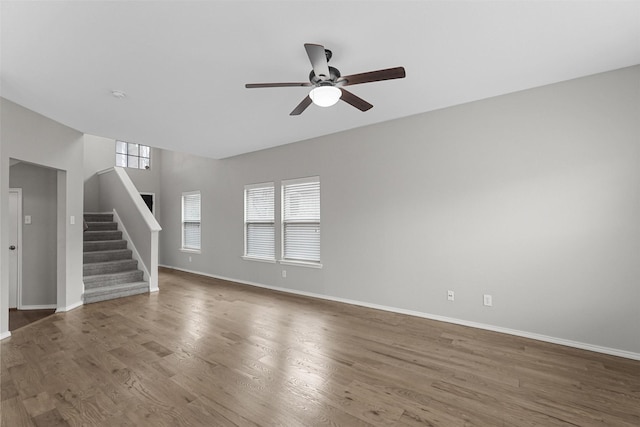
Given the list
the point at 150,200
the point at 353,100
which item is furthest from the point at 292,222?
the point at 150,200

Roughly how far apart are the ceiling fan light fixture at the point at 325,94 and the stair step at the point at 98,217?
6299 millimetres

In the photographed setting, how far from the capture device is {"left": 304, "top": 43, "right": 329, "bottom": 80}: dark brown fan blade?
1.82 meters

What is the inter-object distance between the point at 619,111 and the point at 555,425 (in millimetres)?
2821

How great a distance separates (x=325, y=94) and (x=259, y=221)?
12.5 ft

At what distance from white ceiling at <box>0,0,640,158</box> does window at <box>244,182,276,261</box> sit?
219 cm

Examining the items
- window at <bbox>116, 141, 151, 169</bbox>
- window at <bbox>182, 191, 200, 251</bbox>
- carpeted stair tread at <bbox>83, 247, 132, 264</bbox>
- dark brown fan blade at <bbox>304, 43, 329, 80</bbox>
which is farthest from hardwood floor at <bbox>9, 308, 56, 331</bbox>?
window at <bbox>116, 141, 151, 169</bbox>

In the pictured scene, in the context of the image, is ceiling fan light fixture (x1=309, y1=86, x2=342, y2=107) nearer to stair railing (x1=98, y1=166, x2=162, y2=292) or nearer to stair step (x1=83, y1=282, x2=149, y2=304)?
stair railing (x1=98, y1=166, x2=162, y2=292)

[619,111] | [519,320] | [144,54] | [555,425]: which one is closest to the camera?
[555,425]

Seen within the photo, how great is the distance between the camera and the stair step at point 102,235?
571 centimetres

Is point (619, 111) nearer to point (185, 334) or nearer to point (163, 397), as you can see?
point (163, 397)

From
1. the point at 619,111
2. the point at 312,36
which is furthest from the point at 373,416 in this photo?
the point at 619,111

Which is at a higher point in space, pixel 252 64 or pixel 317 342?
pixel 252 64

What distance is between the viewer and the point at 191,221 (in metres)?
7.17

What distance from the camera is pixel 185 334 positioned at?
3.26m
